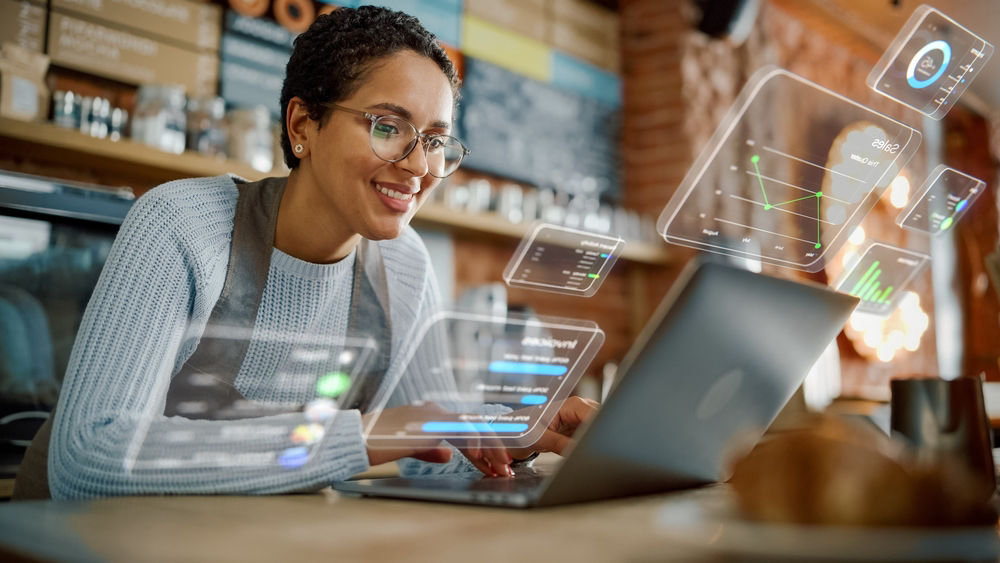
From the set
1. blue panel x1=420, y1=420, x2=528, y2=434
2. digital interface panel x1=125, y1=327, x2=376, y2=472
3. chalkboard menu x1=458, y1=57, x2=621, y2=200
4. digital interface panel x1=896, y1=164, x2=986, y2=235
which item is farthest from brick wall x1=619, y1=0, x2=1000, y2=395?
digital interface panel x1=125, y1=327, x2=376, y2=472

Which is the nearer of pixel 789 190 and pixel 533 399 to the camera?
pixel 533 399

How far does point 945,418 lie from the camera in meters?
0.83

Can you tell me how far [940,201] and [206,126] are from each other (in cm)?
183

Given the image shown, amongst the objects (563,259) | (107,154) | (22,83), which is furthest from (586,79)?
(563,259)

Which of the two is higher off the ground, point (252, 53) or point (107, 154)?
point (252, 53)

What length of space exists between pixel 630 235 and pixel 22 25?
230 cm

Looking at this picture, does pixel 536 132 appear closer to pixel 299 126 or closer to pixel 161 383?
pixel 299 126

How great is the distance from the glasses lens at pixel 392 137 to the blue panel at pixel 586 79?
249 centimetres

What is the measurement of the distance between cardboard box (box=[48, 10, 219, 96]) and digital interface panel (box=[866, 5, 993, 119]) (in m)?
1.93

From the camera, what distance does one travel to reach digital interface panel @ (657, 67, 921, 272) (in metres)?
0.96

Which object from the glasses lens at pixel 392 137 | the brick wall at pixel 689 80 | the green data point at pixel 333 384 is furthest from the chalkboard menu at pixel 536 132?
the glasses lens at pixel 392 137

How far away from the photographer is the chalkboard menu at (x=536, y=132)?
3.15 metres

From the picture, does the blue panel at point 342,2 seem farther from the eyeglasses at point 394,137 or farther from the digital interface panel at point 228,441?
the digital interface panel at point 228,441

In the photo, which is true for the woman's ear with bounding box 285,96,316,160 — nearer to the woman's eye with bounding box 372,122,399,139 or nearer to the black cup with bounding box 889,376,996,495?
the woman's eye with bounding box 372,122,399,139
